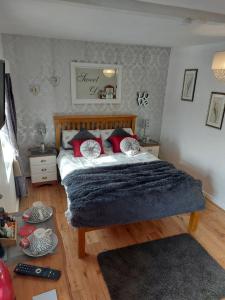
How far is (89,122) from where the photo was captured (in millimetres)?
3869

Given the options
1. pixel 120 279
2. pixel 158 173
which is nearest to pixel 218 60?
pixel 158 173

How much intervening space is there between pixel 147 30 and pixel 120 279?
2.70 meters

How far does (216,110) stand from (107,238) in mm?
2384

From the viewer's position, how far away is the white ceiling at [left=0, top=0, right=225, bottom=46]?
1558 millimetres

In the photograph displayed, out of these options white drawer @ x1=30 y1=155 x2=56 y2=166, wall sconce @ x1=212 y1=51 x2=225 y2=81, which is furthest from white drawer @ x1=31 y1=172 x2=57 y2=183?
wall sconce @ x1=212 y1=51 x2=225 y2=81

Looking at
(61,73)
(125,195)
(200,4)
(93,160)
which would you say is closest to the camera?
(200,4)

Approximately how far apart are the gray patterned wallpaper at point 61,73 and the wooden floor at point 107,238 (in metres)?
1.35

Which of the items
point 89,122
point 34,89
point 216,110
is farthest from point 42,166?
point 216,110

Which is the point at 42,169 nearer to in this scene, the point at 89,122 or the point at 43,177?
the point at 43,177

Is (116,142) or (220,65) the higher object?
(220,65)

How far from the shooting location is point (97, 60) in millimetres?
3611

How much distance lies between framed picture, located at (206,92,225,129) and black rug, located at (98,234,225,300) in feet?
5.69

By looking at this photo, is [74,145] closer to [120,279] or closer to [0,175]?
[0,175]

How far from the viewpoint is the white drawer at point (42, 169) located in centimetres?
340
